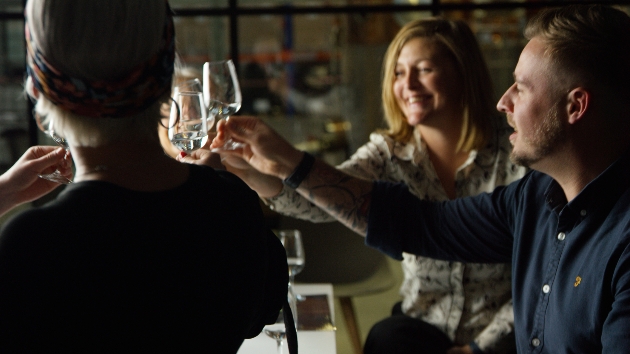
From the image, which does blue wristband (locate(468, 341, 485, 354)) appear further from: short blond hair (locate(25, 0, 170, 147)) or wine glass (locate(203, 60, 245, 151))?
short blond hair (locate(25, 0, 170, 147))

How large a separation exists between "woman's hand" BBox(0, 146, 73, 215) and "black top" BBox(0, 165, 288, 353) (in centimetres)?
47

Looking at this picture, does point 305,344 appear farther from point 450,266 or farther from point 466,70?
point 466,70

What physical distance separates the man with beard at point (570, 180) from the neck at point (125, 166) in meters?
0.61

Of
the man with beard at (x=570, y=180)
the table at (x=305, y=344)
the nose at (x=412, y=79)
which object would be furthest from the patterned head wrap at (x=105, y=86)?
the nose at (x=412, y=79)

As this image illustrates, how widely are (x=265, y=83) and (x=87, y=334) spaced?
112 inches

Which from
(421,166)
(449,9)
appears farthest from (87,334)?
(449,9)

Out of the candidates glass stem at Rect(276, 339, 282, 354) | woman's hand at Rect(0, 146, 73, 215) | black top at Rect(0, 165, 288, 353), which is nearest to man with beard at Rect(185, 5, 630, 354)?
woman's hand at Rect(0, 146, 73, 215)

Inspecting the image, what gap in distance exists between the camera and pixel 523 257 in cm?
154

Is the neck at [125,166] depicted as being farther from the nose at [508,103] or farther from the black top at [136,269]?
the nose at [508,103]

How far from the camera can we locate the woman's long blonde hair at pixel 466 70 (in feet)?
6.97

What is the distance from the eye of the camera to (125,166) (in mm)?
895

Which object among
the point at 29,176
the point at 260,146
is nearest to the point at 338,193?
the point at 260,146

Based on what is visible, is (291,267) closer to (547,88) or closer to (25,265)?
(547,88)

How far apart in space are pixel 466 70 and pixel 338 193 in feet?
2.26
